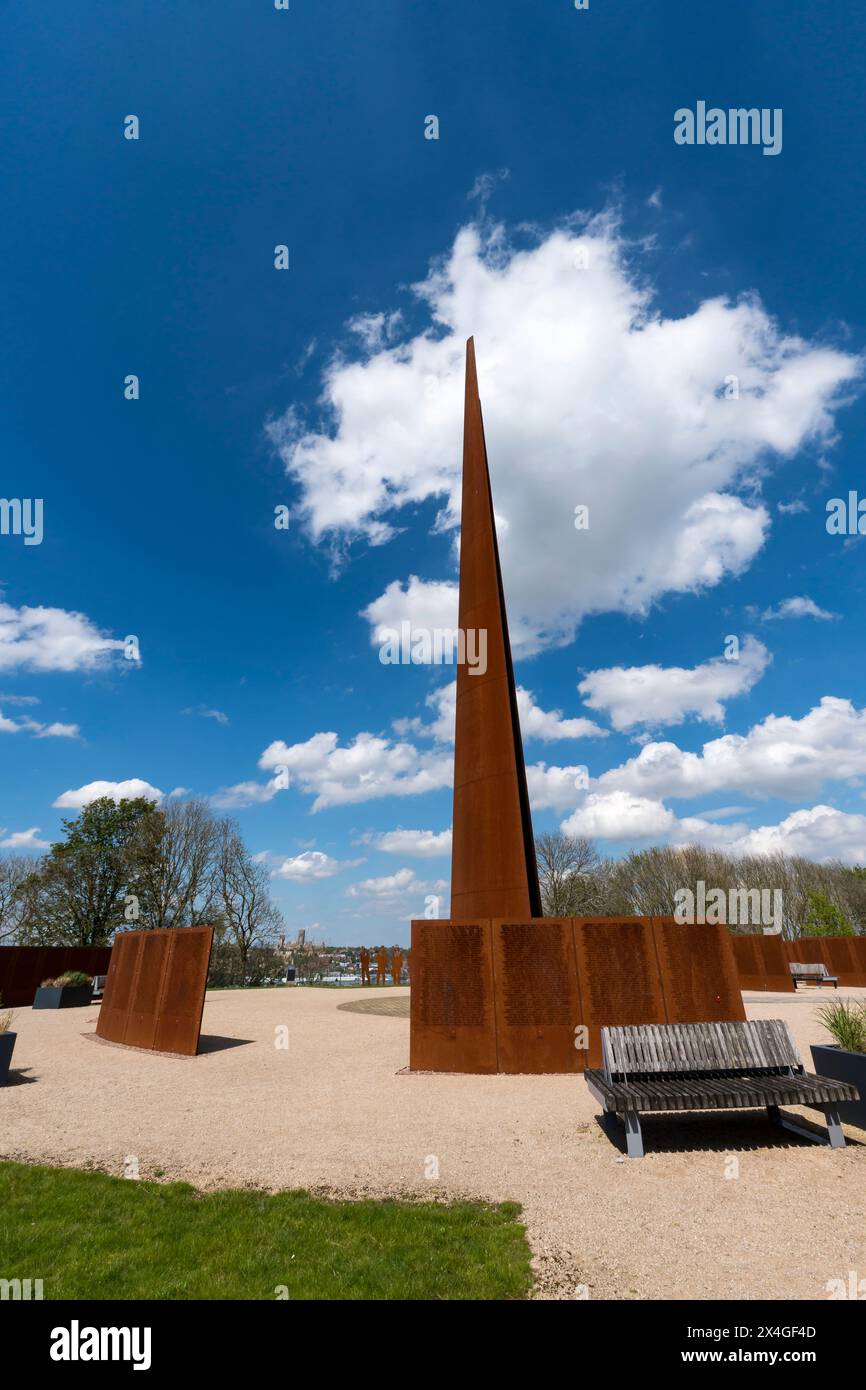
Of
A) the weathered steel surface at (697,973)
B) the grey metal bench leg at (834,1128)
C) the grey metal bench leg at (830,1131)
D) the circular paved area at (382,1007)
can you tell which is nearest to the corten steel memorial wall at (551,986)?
the weathered steel surface at (697,973)

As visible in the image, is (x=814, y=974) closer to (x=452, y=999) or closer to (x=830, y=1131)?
(x=452, y=999)

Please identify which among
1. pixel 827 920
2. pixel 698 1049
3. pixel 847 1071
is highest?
pixel 698 1049

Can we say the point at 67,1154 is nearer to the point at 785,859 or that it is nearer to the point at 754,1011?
the point at 754,1011

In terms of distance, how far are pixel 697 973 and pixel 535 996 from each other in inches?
102

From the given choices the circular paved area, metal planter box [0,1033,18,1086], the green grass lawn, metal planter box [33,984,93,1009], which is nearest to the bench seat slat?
the green grass lawn

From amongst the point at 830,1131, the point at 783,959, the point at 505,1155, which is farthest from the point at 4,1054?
the point at 783,959

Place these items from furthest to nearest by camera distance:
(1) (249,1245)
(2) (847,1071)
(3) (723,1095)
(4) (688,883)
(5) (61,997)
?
(4) (688,883) → (5) (61,997) → (2) (847,1071) → (3) (723,1095) → (1) (249,1245)

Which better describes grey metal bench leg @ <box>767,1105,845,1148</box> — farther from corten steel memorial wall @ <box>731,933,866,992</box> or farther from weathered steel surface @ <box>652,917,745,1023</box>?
corten steel memorial wall @ <box>731,933,866,992</box>

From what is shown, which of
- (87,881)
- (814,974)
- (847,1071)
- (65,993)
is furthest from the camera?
(87,881)

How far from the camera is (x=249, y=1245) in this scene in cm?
448

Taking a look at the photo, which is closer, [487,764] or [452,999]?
[452,999]

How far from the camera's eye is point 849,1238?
445 cm

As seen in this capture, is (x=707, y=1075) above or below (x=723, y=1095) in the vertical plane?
below

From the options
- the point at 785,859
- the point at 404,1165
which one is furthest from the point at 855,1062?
the point at 785,859
